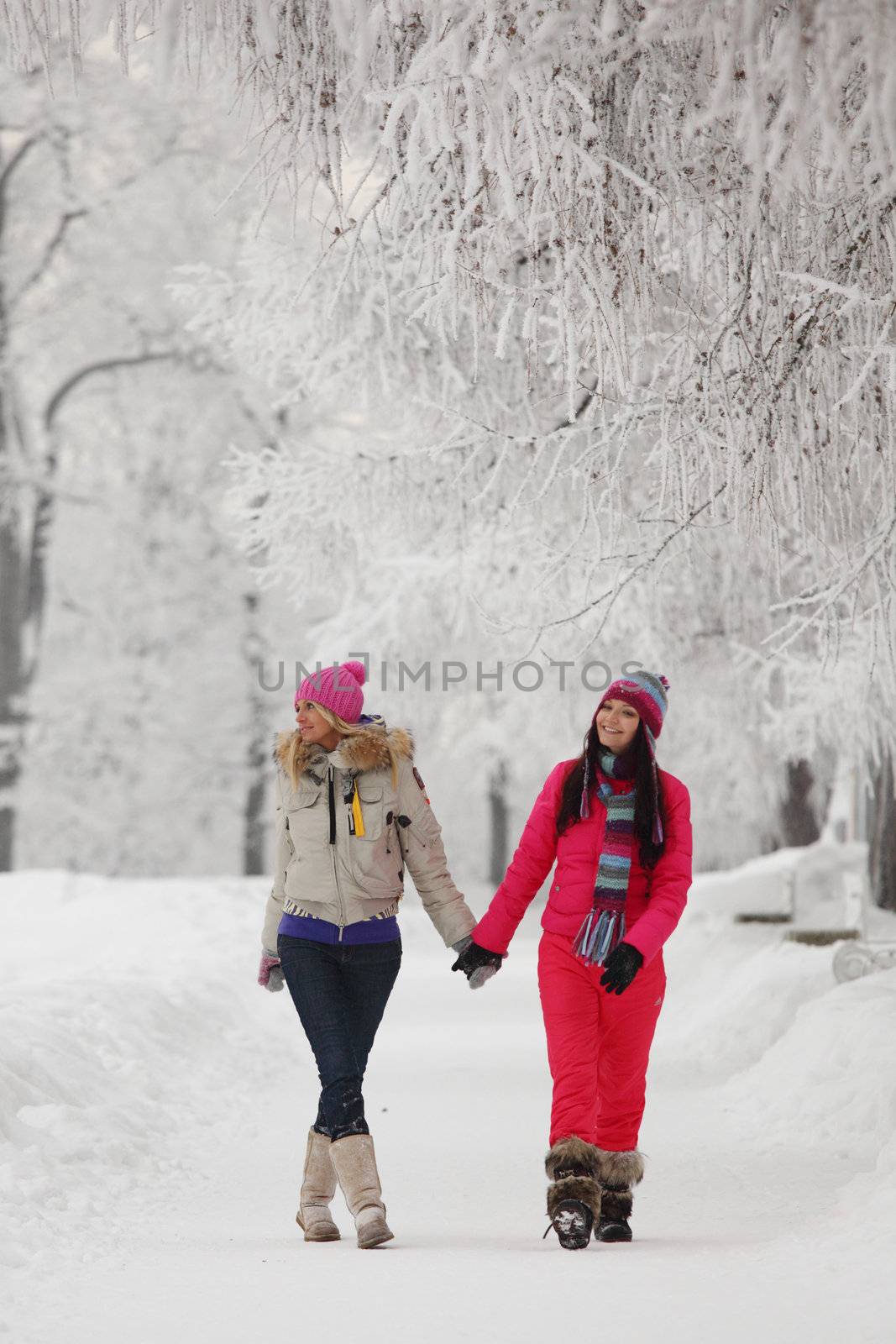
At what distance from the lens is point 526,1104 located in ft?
28.1

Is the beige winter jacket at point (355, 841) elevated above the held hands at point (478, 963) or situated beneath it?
elevated above

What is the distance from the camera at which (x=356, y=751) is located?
18.1 feet

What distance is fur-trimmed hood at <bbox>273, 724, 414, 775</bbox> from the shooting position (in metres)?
5.52

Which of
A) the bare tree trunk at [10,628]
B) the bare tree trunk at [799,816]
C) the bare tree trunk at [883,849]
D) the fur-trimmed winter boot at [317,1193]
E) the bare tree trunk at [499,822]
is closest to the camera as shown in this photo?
the fur-trimmed winter boot at [317,1193]

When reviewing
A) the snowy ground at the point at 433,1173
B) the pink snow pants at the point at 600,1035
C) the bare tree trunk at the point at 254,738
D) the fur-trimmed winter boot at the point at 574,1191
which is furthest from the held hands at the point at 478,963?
the bare tree trunk at the point at 254,738

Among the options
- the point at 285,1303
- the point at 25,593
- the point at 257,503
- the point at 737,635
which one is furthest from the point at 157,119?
the point at 285,1303

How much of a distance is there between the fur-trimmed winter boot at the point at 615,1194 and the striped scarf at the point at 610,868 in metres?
0.67

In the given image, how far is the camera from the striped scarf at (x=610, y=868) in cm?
536

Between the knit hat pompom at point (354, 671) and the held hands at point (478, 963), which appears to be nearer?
the held hands at point (478, 963)

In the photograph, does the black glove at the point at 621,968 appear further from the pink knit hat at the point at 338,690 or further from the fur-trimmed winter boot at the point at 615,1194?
the pink knit hat at the point at 338,690

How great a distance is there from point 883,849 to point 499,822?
954 inches

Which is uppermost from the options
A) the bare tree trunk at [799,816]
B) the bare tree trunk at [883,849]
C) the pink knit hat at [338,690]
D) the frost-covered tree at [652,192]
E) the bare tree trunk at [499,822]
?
the frost-covered tree at [652,192]

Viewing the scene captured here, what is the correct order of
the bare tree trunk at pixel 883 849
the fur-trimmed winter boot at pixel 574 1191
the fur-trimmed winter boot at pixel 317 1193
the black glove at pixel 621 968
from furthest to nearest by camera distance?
the bare tree trunk at pixel 883 849
the fur-trimmed winter boot at pixel 317 1193
the black glove at pixel 621 968
the fur-trimmed winter boot at pixel 574 1191

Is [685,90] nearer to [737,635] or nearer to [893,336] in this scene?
[893,336]
